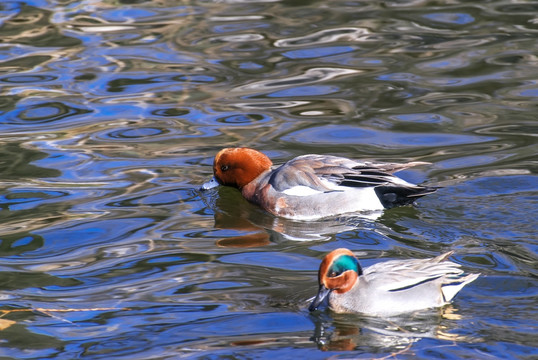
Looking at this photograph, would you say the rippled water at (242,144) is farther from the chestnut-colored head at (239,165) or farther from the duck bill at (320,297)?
the chestnut-colored head at (239,165)

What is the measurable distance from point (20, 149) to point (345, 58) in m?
4.45

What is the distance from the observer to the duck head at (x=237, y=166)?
27.2ft

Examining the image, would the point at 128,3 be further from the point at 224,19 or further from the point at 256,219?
the point at 256,219

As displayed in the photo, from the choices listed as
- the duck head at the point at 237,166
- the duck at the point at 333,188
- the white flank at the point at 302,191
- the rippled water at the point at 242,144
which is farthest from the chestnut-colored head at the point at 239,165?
the white flank at the point at 302,191

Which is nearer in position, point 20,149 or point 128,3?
point 20,149

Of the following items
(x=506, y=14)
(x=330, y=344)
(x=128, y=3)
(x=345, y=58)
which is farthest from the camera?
(x=128, y=3)

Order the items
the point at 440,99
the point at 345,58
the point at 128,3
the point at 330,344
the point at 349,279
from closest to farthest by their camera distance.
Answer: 1. the point at 330,344
2. the point at 349,279
3. the point at 440,99
4. the point at 345,58
5. the point at 128,3

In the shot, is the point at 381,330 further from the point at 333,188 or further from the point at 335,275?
the point at 333,188

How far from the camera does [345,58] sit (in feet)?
38.3

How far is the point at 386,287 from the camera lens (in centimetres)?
558

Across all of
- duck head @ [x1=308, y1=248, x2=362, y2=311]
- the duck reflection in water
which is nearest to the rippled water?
the duck reflection in water

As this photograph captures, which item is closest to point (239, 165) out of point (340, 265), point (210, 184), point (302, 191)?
point (210, 184)

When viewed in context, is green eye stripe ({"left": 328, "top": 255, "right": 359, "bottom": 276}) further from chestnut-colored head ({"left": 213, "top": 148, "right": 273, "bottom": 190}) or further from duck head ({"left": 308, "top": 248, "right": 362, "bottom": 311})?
chestnut-colored head ({"left": 213, "top": 148, "right": 273, "bottom": 190})

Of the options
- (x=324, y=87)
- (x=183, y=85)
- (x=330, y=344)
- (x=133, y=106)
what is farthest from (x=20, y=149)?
(x=330, y=344)
